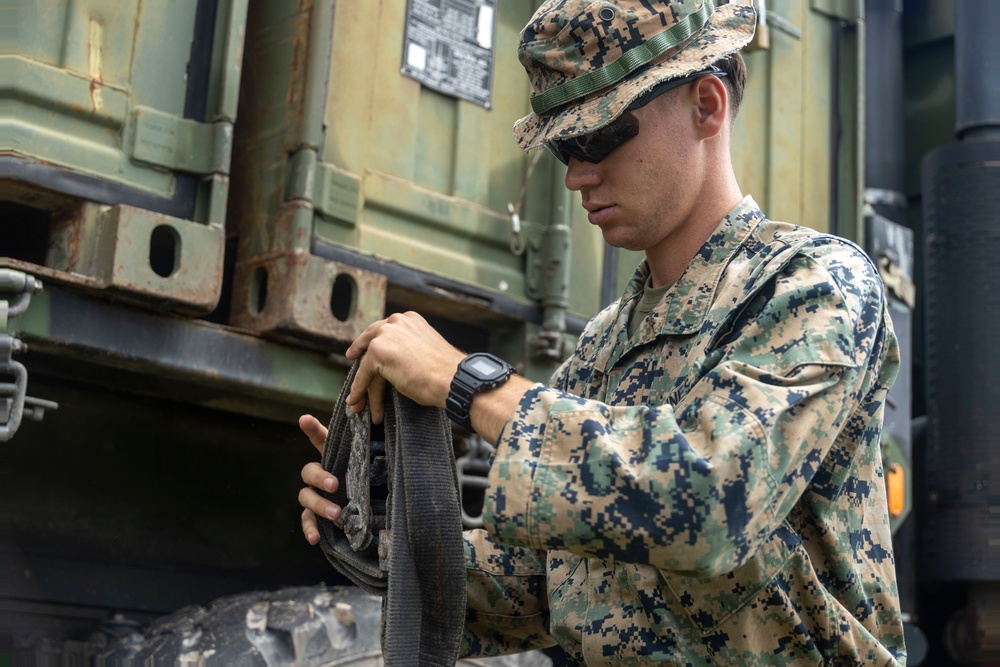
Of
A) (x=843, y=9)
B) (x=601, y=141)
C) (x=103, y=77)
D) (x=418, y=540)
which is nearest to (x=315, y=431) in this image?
(x=418, y=540)

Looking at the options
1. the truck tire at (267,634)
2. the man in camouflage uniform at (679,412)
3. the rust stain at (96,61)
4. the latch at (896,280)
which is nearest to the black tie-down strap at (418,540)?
the man in camouflage uniform at (679,412)

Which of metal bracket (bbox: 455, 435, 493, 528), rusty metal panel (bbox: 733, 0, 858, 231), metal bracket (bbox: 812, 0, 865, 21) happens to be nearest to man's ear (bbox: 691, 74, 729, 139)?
metal bracket (bbox: 455, 435, 493, 528)

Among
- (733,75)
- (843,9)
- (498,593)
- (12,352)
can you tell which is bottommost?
(498,593)

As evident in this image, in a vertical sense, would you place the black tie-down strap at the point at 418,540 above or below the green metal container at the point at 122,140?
below

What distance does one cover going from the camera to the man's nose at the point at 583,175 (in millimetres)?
1985

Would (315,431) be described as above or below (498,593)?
above

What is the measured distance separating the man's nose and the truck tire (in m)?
1.34

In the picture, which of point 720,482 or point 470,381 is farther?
point 470,381

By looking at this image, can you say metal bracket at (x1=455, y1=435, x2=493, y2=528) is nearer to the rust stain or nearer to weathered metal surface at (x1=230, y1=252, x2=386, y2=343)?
weathered metal surface at (x1=230, y1=252, x2=386, y2=343)

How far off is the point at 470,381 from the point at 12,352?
1192 mm

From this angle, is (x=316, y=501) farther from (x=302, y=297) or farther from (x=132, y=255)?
(x=302, y=297)

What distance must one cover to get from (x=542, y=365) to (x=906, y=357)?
1.77 metres

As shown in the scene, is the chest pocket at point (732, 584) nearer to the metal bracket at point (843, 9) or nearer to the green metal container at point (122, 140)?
the green metal container at point (122, 140)

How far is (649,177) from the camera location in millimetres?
1972
